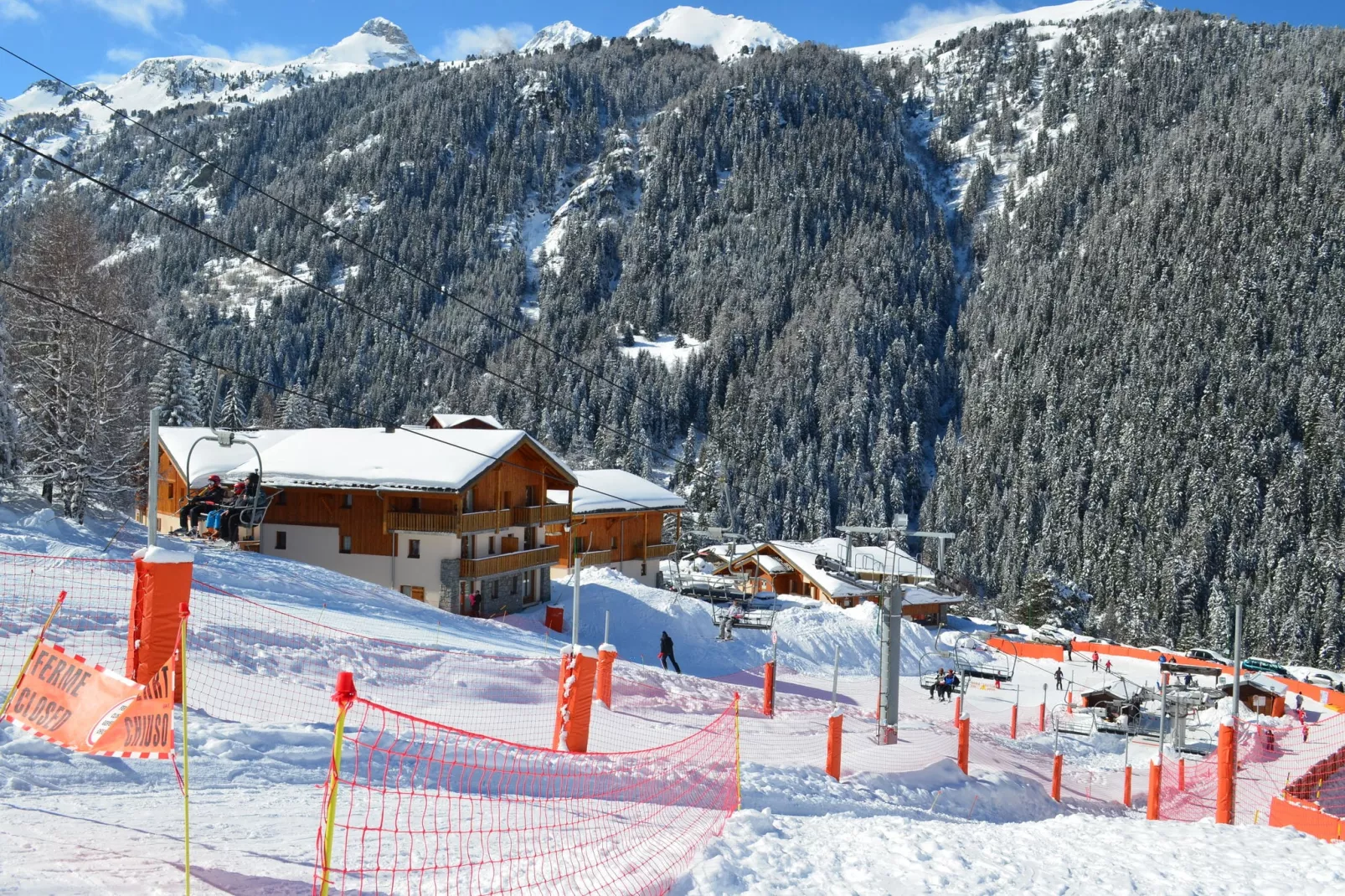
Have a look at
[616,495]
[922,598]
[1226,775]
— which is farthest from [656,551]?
[1226,775]

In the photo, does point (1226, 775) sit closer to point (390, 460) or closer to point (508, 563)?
point (508, 563)

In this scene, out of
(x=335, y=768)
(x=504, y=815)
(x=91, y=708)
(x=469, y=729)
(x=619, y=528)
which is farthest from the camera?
(x=619, y=528)

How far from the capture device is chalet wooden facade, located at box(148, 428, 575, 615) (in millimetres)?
31016

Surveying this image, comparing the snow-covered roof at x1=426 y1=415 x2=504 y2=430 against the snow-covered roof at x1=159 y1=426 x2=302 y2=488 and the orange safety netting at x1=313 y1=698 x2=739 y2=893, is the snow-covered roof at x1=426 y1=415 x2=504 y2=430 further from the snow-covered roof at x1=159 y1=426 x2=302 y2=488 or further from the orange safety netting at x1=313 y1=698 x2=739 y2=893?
the orange safety netting at x1=313 y1=698 x2=739 y2=893

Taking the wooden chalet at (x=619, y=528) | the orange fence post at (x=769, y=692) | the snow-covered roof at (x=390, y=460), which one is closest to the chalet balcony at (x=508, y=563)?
the snow-covered roof at (x=390, y=460)

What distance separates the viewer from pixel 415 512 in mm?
31312

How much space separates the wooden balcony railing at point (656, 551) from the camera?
45.9m

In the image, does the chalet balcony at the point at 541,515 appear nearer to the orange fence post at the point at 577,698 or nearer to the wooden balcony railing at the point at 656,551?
the wooden balcony railing at the point at 656,551

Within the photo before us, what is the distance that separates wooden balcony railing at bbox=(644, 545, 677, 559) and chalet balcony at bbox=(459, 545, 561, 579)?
10824 mm

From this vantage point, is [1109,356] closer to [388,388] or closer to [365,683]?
[388,388]

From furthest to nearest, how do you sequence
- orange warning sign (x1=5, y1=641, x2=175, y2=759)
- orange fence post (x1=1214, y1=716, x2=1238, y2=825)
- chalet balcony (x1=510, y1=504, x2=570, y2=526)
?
chalet balcony (x1=510, y1=504, x2=570, y2=526) < orange fence post (x1=1214, y1=716, x2=1238, y2=825) < orange warning sign (x1=5, y1=641, x2=175, y2=759)

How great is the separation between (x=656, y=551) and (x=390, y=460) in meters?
17.3

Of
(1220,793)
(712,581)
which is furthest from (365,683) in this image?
(712,581)

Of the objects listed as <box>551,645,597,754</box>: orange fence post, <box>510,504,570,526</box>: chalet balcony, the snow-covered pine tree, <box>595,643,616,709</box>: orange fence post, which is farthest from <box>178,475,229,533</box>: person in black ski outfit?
the snow-covered pine tree
